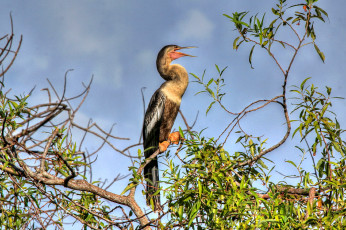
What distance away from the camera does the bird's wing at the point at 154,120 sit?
18.8ft

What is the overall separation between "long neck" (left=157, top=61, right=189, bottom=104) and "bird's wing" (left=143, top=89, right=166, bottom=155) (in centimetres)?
14

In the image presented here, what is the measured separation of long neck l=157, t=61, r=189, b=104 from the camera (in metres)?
5.91

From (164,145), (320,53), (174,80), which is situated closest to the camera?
(320,53)

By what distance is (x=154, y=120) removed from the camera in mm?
5836

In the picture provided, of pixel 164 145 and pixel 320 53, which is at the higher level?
pixel 164 145

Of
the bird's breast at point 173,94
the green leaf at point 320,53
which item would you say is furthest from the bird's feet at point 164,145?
the green leaf at point 320,53

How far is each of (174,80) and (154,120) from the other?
0.69 m

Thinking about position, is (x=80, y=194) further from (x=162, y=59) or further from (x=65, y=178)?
(x=162, y=59)

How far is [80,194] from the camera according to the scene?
4.22 metres

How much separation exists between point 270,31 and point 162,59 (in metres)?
2.76

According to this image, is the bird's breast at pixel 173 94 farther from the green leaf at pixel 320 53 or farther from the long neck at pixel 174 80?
the green leaf at pixel 320 53

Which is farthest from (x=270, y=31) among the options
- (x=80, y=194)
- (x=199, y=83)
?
(x=80, y=194)

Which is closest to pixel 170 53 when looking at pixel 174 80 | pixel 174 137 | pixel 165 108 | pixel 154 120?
pixel 174 80

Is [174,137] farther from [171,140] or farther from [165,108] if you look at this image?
[165,108]
